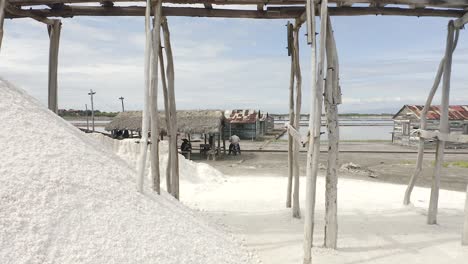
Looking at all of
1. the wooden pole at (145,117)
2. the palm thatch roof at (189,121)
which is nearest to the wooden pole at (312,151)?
the wooden pole at (145,117)

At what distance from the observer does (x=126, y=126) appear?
21.4 metres

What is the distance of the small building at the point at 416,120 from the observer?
83.5ft

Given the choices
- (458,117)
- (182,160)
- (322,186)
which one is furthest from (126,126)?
(458,117)

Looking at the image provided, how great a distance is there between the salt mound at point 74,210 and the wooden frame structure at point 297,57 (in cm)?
62

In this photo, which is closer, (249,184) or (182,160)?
(249,184)

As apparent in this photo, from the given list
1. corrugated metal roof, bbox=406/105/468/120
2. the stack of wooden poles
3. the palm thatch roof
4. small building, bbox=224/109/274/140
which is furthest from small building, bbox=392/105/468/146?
the stack of wooden poles

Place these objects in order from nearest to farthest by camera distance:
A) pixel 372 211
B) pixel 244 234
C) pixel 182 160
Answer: pixel 244 234 → pixel 372 211 → pixel 182 160

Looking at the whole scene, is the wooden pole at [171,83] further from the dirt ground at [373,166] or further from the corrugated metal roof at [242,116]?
the corrugated metal roof at [242,116]

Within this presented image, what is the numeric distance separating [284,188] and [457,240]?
5242 mm

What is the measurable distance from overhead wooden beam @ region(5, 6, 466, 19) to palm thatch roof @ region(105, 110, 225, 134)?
11968 millimetres

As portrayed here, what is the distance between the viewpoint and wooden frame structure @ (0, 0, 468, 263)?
4883 millimetres

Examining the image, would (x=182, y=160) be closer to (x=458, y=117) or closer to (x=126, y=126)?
(x=126, y=126)

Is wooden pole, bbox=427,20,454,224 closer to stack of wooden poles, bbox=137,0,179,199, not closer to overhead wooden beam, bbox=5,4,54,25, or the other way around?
stack of wooden poles, bbox=137,0,179,199

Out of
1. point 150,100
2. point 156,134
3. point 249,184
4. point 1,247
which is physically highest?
point 150,100
